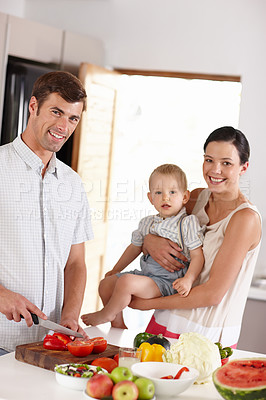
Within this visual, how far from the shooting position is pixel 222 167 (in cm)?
235

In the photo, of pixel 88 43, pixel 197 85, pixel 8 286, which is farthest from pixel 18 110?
pixel 8 286

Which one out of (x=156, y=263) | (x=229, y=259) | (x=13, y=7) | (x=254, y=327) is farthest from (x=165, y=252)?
(x=13, y=7)

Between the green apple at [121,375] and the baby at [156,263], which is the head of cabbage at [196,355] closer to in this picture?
the green apple at [121,375]

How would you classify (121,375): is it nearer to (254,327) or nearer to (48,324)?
(48,324)

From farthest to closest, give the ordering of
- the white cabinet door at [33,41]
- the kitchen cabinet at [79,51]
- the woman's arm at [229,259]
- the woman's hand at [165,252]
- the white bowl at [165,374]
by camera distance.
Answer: the kitchen cabinet at [79,51] → the white cabinet door at [33,41] → the woman's hand at [165,252] → the woman's arm at [229,259] → the white bowl at [165,374]

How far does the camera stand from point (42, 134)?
82.5 inches

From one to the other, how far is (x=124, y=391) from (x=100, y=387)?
0.07m

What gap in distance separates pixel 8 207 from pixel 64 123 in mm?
372

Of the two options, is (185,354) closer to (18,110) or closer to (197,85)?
(18,110)

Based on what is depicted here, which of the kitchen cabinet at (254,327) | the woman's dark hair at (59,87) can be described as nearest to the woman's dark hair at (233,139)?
the woman's dark hair at (59,87)

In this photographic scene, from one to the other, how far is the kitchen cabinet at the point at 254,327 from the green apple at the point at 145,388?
8.14 ft

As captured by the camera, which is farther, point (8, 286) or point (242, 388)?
point (8, 286)

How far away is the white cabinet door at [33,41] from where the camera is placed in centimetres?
389

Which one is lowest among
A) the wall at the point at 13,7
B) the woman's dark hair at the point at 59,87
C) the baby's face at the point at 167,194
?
the baby's face at the point at 167,194
